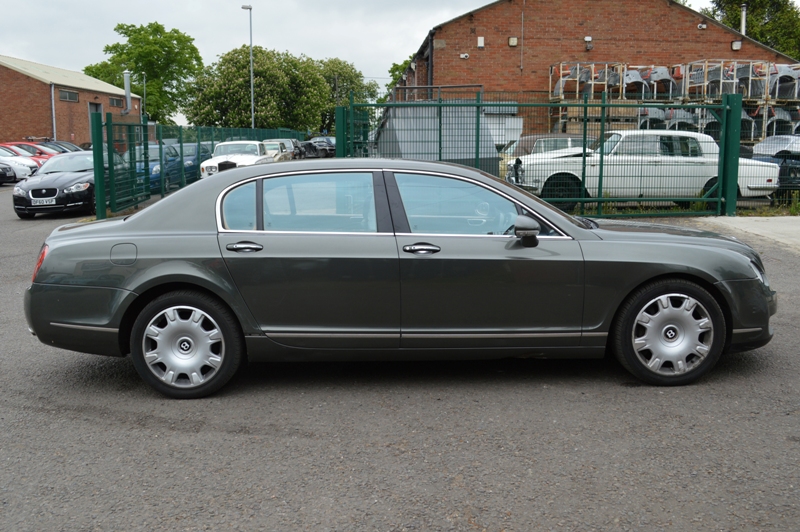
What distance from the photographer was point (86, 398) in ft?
16.8

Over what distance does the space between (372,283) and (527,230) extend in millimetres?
1000

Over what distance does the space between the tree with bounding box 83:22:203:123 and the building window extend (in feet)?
78.9

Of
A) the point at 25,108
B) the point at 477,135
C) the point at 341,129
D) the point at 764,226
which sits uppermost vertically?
the point at 25,108

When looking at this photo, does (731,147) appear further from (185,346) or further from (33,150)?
(33,150)

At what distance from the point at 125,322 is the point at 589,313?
2.89 meters

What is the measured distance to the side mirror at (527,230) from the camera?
497 cm

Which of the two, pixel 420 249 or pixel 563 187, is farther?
pixel 563 187

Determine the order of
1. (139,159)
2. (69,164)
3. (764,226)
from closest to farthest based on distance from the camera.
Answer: (764,226), (139,159), (69,164)

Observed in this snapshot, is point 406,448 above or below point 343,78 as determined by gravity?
below

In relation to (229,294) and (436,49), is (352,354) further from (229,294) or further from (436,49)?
(436,49)

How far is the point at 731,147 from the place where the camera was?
47.3 ft

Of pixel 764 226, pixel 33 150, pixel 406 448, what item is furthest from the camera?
pixel 33 150

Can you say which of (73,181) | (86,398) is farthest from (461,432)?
(73,181)

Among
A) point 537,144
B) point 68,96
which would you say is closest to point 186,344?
point 537,144
